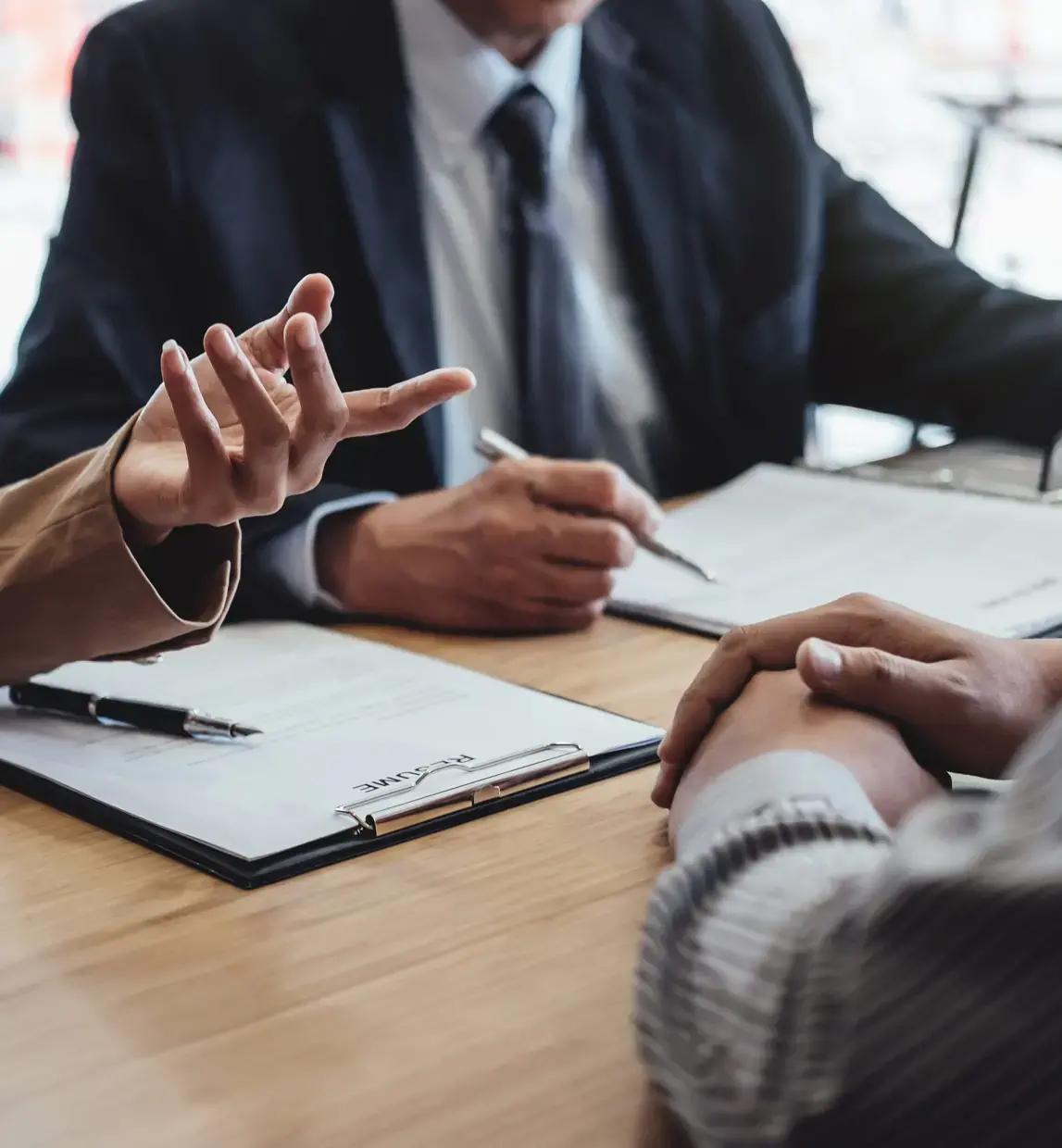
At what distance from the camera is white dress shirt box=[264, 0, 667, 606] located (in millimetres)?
1379

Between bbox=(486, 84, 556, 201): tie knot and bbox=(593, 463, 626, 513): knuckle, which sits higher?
bbox=(486, 84, 556, 201): tie knot

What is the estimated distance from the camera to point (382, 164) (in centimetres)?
Answer: 132

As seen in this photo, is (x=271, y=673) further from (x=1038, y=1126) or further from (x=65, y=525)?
(x=1038, y=1126)

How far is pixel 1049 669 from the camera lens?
661 millimetres

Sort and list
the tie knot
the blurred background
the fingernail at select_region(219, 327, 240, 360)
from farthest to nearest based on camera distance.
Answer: the blurred background → the tie knot → the fingernail at select_region(219, 327, 240, 360)

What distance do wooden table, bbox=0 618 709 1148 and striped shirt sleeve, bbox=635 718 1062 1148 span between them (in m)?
0.06

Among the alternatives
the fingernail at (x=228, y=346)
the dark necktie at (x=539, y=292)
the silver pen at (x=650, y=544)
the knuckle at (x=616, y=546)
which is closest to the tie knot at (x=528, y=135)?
the dark necktie at (x=539, y=292)

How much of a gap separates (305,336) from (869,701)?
32cm

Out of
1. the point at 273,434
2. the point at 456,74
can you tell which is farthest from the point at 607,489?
the point at 456,74

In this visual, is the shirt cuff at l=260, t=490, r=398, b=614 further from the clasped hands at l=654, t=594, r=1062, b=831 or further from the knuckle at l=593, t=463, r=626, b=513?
the clasped hands at l=654, t=594, r=1062, b=831

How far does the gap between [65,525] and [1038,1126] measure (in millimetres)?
603

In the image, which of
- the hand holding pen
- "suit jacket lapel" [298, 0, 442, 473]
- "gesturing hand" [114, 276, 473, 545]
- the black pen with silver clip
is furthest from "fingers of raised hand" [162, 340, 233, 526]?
"suit jacket lapel" [298, 0, 442, 473]

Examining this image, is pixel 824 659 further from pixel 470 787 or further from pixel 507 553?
pixel 507 553

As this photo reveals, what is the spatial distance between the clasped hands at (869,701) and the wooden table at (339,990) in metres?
0.06
